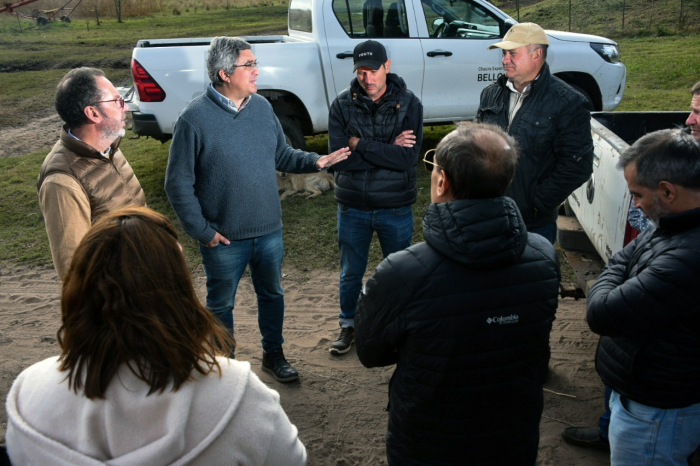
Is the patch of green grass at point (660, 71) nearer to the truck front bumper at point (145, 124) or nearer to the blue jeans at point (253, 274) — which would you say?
the truck front bumper at point (145, 124)

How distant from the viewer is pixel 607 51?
786 cm

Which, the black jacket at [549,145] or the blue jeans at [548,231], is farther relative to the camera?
the blue jeans at [548,231]

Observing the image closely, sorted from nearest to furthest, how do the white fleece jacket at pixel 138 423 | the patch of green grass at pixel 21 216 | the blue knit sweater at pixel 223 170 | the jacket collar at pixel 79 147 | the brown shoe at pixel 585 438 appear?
the white fleece jacket at pixel 138 423, the jacket collar at pixel 79 147, the brown shoe at pixel 585 438, the blue knit sweater at pixel 223 170, the patch of green grass at pixel 21 216

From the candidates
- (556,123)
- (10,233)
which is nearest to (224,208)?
(556,123)

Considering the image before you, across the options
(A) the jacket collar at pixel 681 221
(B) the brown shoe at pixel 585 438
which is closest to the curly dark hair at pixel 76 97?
(A) the jacket collar at pixel 681 221

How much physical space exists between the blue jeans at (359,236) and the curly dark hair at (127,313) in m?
2.56

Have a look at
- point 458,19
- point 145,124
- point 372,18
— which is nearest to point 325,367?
point 145,124

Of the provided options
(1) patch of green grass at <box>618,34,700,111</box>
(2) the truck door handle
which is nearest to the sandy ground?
(2) the truck door handle

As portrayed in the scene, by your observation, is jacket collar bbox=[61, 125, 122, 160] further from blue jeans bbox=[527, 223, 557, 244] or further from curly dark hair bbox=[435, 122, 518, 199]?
blue jeans bbox=[527, 223, 557, 244]

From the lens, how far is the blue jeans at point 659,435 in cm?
223

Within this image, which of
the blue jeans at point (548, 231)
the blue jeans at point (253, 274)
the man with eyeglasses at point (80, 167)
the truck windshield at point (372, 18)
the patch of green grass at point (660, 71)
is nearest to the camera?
the man with eyeglasses at point (80, 167)

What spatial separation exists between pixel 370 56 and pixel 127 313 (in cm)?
282

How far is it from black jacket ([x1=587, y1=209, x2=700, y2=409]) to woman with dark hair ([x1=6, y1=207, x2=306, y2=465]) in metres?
1.30

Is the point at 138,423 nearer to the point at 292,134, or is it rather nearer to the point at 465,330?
the point at 465,330
